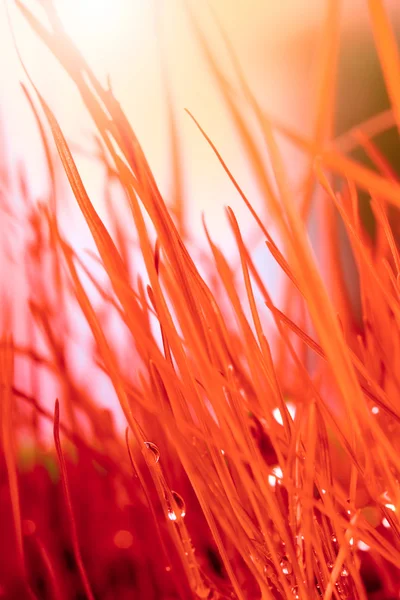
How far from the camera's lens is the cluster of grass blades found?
18 centimetres

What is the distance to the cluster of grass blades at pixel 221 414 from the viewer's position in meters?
0.18

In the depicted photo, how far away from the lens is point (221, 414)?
0.18 metres

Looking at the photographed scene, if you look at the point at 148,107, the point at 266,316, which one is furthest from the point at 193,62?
the point at 266,316

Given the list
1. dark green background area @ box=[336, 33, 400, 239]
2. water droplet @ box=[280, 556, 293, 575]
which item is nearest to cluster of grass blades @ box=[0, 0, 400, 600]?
water droplet @ box=[280, 556, 293, 575]

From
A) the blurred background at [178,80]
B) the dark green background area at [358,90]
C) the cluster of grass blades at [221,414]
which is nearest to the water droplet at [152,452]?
the cluster of grass blades at [221,414]

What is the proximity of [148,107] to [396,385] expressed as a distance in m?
0.17

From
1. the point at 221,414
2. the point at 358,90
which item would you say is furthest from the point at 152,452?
the point at 358,90

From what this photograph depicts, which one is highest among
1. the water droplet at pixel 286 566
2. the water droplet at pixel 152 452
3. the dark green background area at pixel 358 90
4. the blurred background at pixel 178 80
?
the dark green background area at pixel 358 90

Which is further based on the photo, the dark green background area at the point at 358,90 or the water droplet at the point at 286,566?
the dark green background area at the point at 358,90

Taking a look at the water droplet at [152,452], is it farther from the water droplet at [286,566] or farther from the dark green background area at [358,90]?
the dark green background area at [358,90]

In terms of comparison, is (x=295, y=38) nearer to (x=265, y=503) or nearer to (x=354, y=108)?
(x=354, y=108)

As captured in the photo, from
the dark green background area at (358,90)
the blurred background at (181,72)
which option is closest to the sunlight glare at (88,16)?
the blurred background at (181,72)

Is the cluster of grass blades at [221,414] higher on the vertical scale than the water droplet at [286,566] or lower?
higher

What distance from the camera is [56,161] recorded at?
0.29 m
